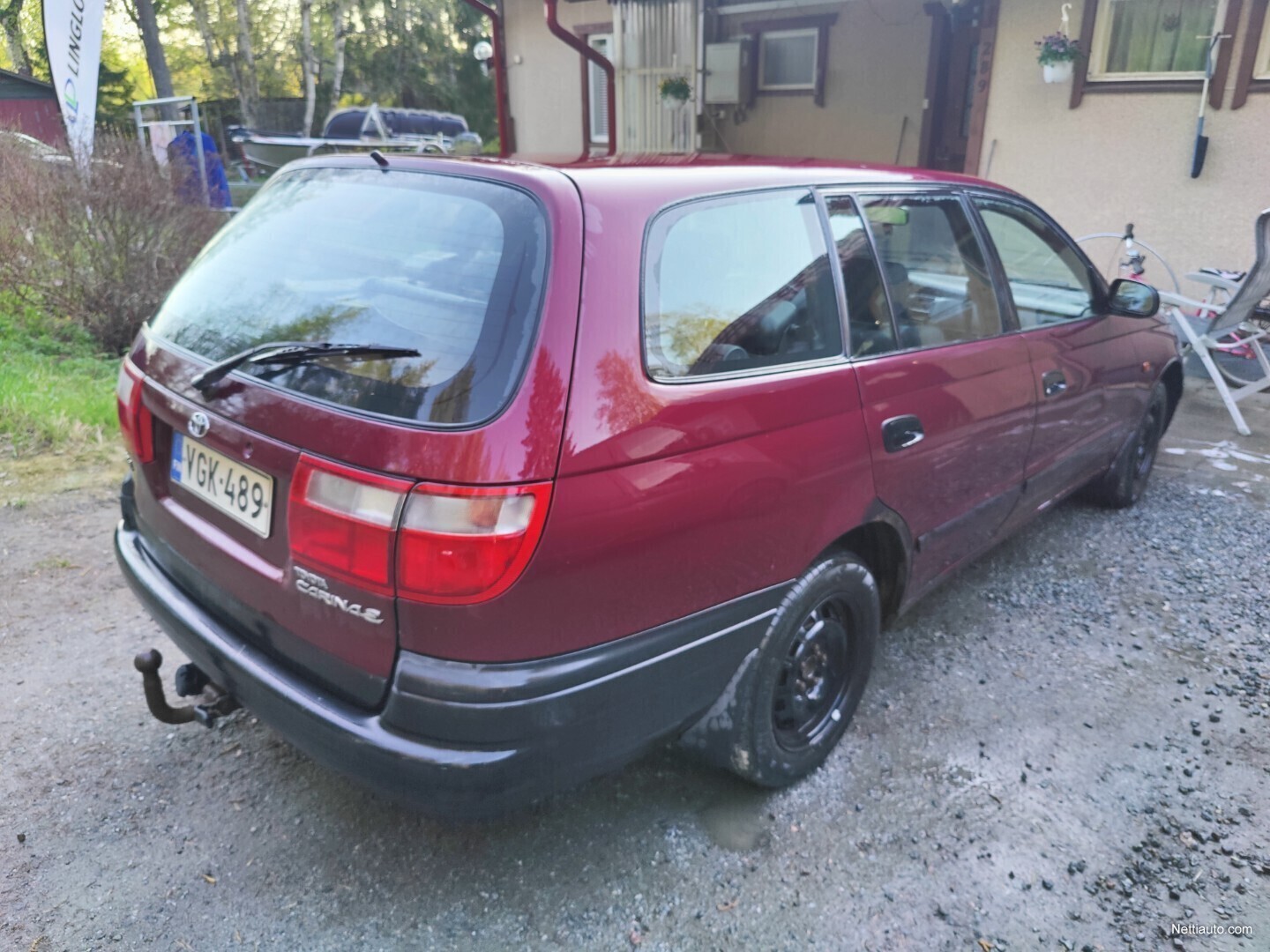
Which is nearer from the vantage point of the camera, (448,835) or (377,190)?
(377,190)

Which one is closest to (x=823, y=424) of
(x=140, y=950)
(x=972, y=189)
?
(x=972, y=189)

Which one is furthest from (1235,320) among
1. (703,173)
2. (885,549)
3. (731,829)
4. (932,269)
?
(731,829)

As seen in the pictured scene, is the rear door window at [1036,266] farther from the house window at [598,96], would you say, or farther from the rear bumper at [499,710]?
the house window at [598,96]

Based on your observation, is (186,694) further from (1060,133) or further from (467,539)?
(1060,133)

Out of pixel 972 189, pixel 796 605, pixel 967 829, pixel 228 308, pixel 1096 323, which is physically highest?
pixel 972 189

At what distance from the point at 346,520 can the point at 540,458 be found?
41cm

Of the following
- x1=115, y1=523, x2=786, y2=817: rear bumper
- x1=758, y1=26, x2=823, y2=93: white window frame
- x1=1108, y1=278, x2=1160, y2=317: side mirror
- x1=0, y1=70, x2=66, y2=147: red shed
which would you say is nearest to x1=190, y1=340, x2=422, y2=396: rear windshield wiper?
x1=115, y1=523, x2=786, y2=817: rear bumper

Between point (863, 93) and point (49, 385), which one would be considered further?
point (863, 93)

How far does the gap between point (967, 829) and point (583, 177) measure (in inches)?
75.8

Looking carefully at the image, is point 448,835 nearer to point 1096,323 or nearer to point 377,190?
point 377,190

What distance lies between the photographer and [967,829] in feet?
8.04

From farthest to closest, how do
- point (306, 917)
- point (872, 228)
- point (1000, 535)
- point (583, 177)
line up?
point (1000, 535) → point (872, 228) → point (306, 917) → point (583, 177)

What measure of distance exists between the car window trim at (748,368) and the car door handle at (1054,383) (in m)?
1.24

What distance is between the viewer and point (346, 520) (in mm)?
1795
